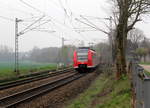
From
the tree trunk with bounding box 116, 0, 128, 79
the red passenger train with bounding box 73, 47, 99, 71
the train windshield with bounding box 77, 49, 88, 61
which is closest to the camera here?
the tree trunk with bounding box 116, 0, 128, 79

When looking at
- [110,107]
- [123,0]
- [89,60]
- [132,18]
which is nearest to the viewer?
[110,107]

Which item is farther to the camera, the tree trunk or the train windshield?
the train windshield

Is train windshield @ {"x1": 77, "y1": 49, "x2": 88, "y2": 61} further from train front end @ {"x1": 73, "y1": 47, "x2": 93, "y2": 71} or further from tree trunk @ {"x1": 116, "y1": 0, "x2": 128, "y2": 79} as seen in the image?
tree trunk @ {"x1": 116, "y1": 0, "x2": 128, "y2": 79}

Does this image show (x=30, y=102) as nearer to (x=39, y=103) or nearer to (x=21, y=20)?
(x=39, y=103)

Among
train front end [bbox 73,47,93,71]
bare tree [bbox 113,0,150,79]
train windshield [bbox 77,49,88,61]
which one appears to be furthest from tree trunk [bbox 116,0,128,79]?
train windshield [bbox 77,49,88,61]

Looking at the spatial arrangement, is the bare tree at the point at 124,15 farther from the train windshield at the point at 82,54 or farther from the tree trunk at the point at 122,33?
the train windshield at the point at 82,54

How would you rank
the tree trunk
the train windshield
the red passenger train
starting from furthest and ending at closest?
1. the train windshield
2. the red passenger train
3. the tree trunk

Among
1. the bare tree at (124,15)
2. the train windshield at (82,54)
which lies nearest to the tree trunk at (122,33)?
the bare tree at (124,15)

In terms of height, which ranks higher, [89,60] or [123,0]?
[123,0]

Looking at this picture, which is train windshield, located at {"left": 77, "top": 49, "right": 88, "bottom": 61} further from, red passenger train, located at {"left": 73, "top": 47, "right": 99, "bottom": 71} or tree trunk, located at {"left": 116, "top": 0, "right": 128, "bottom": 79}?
tree trunk, located at {"left": 116, "top": 0, "right": 128, "bottom": 79}

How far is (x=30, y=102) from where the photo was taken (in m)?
13.5

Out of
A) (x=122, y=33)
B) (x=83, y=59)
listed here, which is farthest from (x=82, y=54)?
(x=122, y=33)

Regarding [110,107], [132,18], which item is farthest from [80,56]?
[110,107]

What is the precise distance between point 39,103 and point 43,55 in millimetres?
96449
